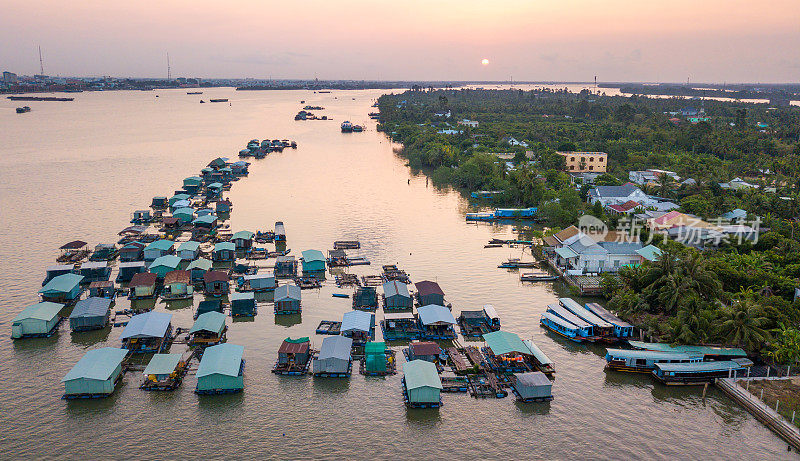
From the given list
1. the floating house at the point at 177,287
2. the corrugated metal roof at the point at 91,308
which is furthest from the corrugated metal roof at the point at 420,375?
the corrugated metal roof at the point at 91,308

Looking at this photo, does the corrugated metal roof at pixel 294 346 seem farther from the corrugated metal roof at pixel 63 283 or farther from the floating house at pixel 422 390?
the corrugated metal roof at pixel 63 283

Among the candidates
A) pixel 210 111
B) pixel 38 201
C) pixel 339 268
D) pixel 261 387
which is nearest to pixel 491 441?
pixel 261 387

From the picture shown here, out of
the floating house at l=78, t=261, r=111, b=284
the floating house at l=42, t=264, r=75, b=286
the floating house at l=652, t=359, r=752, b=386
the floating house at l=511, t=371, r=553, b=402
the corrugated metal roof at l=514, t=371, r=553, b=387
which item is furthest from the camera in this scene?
the floating house at l=78, t=261, r=111, b=284

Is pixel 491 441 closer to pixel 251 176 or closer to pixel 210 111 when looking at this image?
pixel 251 176

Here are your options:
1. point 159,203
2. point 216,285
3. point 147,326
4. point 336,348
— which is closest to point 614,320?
point 336,348

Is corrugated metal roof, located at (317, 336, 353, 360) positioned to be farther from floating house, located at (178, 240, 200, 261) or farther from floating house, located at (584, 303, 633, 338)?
floating house, located at (178, 240, 200, 261)

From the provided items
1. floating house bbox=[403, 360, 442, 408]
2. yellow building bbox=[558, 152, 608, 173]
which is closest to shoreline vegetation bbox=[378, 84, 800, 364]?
yellow building bbox=[558, 152, 608, 173]

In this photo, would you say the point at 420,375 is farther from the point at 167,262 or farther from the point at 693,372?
the point at 167,262
